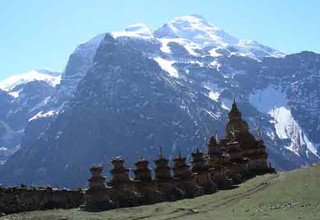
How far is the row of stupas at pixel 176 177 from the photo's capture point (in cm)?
7394

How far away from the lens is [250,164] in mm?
99188

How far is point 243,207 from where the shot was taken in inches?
2442

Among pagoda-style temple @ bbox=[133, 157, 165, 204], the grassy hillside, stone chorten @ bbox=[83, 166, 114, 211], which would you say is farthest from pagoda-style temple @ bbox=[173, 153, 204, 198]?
stone chorten @ bbox=[83, 166, 114, 211]

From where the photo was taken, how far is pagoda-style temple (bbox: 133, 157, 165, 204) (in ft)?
252

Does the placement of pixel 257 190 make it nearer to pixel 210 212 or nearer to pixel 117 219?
pixel 210 212

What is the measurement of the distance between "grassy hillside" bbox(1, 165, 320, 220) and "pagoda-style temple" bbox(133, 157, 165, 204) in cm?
437

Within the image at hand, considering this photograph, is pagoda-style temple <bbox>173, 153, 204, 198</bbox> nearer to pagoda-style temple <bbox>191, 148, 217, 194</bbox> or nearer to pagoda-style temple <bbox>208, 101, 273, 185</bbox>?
pagoda-style temple <bbox>191, 148, 217, 194</bbox>

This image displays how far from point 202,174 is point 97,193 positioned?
677 inches

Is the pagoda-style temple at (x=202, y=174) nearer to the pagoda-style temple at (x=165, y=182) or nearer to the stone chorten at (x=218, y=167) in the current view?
the stone chorten at (x=218, y=167)

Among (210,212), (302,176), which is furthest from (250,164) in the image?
(210,212)

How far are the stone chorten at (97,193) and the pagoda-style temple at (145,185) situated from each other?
505cm

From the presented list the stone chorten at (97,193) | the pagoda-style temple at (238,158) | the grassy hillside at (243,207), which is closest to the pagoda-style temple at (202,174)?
the pagoda-style temple at (238,158)

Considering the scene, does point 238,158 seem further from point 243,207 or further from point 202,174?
point 243,207

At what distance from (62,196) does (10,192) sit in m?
7.96
